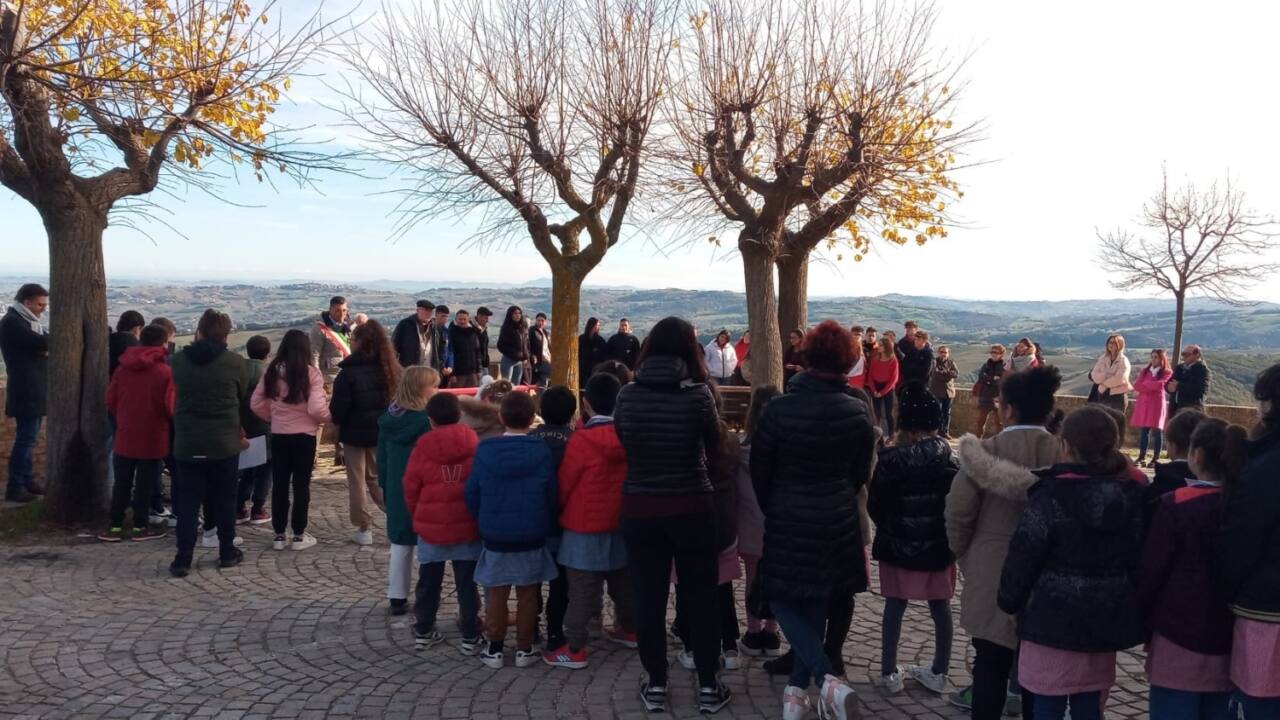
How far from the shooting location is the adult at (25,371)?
8.53 meters

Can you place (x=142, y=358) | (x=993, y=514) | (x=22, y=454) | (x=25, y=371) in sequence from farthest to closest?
(x=22, y=454), (x=25, y=371), (x=142, y=358), (x=993, y=514)

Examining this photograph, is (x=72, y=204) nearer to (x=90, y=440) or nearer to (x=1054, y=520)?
(x=90, y=440)

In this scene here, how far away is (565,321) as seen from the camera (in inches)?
524

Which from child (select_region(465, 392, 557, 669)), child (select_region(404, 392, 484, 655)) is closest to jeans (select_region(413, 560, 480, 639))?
child (select_region(404, 392, 484, 655))

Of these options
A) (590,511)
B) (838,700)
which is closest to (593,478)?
(590,511)

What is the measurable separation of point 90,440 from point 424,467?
472 centimetres

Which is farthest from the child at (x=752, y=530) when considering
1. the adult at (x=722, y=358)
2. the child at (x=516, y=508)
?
the adult at (x=722, y=358)

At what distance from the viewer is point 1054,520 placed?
3.42m

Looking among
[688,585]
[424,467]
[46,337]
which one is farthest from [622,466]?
[46,337]

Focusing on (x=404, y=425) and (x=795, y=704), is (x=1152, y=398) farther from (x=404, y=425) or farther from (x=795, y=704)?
(x=404, y=425)

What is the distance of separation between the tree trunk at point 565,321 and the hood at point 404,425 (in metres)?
7.19

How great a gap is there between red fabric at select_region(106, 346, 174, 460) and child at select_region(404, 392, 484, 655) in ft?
10.6

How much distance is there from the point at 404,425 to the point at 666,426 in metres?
2.36

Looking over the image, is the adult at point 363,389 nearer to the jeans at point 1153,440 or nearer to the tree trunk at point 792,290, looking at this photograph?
the tree trunk at point 792,290
